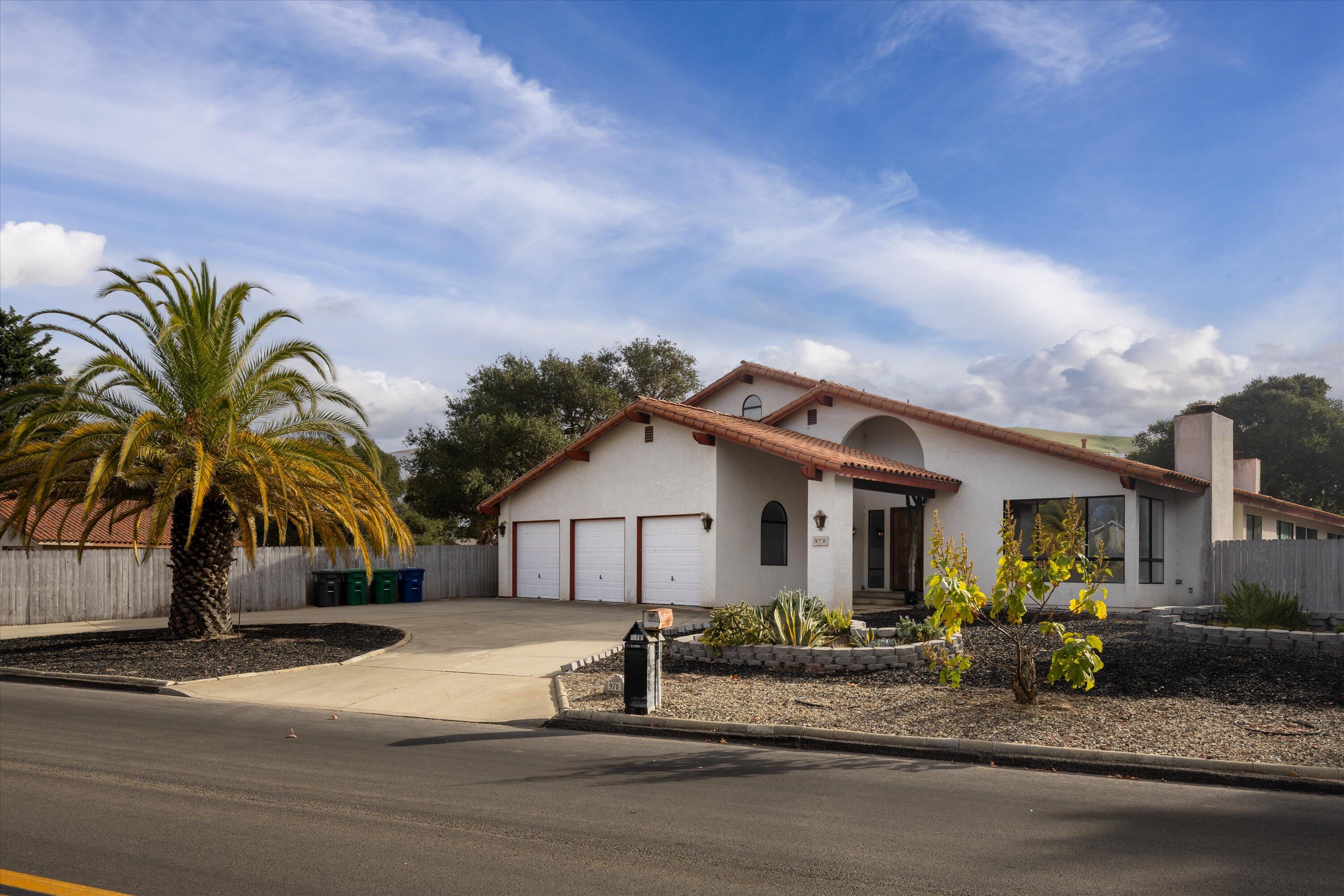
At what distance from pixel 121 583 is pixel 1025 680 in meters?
19.1

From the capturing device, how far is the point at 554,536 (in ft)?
83.8

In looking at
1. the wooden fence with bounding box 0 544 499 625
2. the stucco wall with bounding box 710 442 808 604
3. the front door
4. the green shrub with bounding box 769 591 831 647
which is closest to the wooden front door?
the front door

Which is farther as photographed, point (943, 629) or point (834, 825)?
point (943, 629)

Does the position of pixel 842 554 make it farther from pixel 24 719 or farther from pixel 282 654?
pixel 24 719

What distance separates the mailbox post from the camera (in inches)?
393

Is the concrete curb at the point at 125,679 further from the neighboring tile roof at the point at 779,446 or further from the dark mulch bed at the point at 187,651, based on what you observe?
the neighboring tile roof at the point at 779,446

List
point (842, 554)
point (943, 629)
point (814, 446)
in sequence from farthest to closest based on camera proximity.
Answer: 1. point (814, 446)
2. point (842, 554)
3. point (943, 629)

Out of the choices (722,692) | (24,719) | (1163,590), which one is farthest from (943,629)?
(24,719)

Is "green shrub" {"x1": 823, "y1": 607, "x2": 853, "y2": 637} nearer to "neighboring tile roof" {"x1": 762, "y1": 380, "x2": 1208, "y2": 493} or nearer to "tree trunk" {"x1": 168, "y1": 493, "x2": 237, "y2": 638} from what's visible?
"neighboring tile roof" {"x1": 762, "y1": 380, "x2": 1208, "y2": 493}

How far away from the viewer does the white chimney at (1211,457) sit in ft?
68.4

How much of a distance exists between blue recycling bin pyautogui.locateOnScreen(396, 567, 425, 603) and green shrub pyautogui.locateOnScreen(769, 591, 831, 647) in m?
15.1

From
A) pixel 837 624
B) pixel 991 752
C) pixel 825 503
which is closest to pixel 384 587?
pixel 825 503

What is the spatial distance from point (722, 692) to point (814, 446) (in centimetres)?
1135

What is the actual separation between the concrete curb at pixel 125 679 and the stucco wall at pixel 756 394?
1727 centimetres
